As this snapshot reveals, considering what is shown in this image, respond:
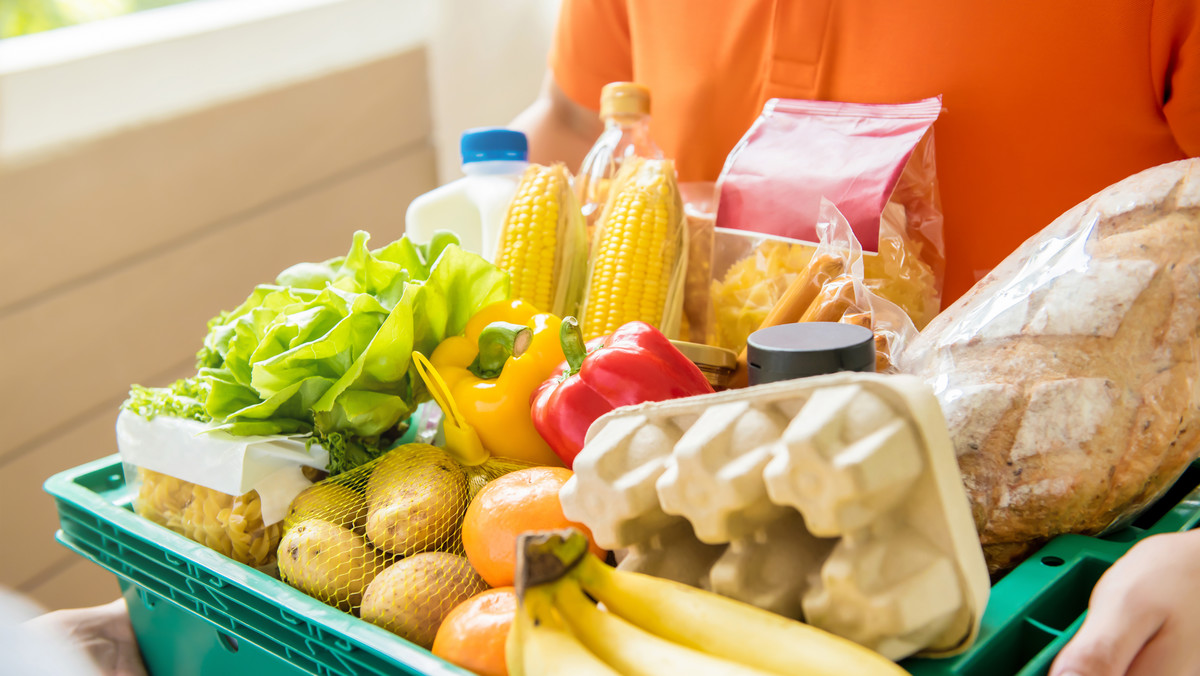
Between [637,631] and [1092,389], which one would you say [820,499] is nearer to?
[637,631]

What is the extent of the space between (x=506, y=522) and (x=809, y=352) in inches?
8.9

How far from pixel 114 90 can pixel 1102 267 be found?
153 cm

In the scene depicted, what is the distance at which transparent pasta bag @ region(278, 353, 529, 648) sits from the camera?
1.79ft

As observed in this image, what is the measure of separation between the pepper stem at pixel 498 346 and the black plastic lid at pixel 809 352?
267mm

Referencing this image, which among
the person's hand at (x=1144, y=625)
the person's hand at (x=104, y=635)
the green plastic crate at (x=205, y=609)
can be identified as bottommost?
the person's hand at (x=104, y=635)

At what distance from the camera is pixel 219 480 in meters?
0.67

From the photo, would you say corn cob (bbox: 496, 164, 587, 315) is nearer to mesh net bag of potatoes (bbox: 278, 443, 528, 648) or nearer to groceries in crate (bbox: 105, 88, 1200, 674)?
groceries in crate (bbox: 105, 88, 1200, 674)

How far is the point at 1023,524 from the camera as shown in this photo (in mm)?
523

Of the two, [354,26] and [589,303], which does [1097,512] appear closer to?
[589,303]

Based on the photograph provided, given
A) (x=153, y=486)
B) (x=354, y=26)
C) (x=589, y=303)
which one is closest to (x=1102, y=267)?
(x=589, y=303)

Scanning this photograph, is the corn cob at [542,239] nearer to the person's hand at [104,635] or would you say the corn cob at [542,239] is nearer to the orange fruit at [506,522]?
the orange fruit at [506,522]

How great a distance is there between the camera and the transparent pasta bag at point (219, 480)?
0.67 meters

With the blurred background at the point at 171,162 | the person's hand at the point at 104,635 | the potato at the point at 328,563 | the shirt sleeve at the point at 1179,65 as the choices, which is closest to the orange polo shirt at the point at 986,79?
the shirt sleeve at the point at 1179,65

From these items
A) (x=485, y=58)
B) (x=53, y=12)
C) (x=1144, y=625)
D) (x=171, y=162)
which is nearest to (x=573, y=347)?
(x=1144, y=625)
